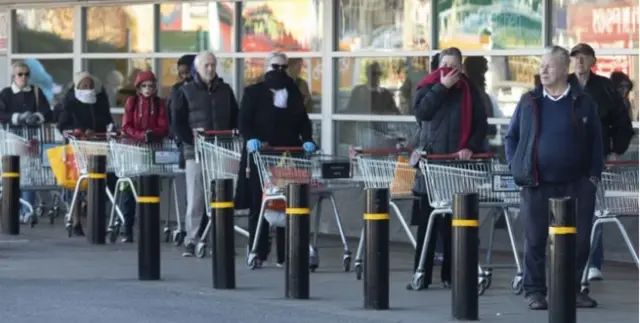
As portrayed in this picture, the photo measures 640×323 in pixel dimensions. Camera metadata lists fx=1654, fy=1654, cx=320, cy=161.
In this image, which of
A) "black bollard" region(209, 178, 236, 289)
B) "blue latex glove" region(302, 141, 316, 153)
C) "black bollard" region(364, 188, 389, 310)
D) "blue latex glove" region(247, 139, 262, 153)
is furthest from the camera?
"blue latex glove" region(302, 141, 316, 153)

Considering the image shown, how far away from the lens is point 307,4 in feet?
62.5

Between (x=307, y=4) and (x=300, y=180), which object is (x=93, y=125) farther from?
(x=300, y=180)

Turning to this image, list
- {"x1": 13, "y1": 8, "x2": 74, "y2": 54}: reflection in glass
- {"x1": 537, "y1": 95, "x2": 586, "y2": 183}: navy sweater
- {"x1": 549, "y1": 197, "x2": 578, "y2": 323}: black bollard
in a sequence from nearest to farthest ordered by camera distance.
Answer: {"x1": 549, "y1": 197, "x2": 578, "y2": 323}: black bollard, {"x1": 537, "y1": 95, "x2": 586, "y2": 183}: navy sweater, {"x1": 13, "y1": 8, "x2": 74, "y2": 54}: reflection in glass

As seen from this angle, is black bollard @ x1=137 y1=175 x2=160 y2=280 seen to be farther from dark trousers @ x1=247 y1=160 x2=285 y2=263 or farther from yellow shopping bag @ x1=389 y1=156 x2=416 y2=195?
yellow shopping bag @ x1=389 y1=156 x2=416 y2=195

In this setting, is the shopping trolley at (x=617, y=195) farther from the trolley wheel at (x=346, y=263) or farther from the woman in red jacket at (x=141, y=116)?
the woman in red jacket at (x=141, y=116)

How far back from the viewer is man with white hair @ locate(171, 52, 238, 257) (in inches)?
619

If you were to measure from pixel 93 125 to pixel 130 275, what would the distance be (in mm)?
4414

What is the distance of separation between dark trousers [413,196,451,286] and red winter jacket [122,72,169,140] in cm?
470

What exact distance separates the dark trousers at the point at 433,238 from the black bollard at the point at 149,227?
2.20 meters

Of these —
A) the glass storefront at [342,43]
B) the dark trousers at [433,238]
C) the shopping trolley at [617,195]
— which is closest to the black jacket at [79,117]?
the glass storefront at [342,43]

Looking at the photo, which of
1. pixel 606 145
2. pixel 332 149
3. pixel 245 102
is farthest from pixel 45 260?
pixel 606 145

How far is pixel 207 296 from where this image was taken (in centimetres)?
1295

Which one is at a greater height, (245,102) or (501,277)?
(245,102)

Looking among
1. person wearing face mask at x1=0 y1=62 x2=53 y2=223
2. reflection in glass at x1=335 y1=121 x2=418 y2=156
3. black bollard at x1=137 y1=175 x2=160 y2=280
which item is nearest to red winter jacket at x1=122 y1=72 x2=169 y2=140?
reflection in glass at x1=335 y1=121 x2=418 y2=156
